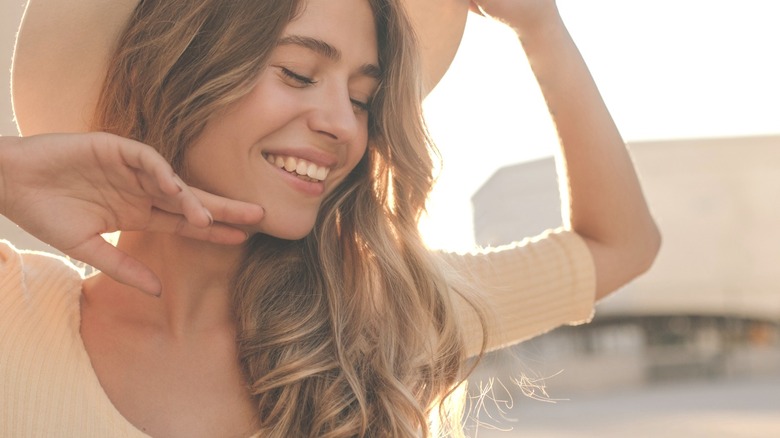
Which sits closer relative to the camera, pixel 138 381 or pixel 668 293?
pixel 138 381

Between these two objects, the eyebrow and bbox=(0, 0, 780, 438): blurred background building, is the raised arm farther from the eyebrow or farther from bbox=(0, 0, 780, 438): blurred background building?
bbox=(0, 0, 780, 438): blurred background building

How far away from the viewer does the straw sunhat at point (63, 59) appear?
73.0 inches

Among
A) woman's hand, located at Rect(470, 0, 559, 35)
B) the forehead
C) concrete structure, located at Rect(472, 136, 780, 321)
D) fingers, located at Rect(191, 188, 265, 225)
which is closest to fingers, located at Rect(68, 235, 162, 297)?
fingers, located at Rect(191, 188, 265, 225)

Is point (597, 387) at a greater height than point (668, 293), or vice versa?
point (668, 293)

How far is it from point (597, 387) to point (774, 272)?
6.40 m

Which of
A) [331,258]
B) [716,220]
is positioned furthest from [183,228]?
[716,220]

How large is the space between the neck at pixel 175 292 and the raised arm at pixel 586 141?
0.64m

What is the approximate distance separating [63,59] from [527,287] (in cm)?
90

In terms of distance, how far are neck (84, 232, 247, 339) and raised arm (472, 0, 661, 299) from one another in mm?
640

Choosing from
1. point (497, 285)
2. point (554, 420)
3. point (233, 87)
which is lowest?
point (554, 420)

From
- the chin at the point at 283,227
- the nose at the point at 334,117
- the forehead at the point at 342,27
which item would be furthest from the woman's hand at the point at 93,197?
the forehead at the point at 342,27

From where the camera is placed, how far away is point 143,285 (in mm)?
1642

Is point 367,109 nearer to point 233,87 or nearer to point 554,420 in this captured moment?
point 233,87

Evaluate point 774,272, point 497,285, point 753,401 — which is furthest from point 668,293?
point 497,285
